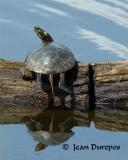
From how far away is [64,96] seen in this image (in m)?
11.2

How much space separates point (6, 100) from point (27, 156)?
1905 millimetres

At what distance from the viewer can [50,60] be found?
11.2m

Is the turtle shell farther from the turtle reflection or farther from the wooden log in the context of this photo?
the turtle reflection

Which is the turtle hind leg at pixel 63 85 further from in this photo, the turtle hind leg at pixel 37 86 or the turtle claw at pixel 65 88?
the turtle hind leg at pixel 37 86

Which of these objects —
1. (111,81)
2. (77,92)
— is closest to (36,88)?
(77,92)

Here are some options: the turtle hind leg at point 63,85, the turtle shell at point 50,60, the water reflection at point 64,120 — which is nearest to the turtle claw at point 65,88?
the turtle hind leg at point 63,85

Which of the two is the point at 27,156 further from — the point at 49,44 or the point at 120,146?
the point at 49,44

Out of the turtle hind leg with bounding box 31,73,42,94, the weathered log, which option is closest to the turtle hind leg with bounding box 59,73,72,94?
the turtle hind leg with bounding box 31,73,42,94

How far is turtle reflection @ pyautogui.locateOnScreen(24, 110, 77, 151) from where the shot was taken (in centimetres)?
1020

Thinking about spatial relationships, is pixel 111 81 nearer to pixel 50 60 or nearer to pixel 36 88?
pixel 50 60

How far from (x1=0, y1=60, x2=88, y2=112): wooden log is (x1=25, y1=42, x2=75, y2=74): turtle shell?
131 mm

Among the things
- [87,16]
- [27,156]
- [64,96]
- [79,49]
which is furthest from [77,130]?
[87,16]

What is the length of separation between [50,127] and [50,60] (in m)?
0.96

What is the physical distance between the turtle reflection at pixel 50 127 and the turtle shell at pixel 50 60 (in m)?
0.57
